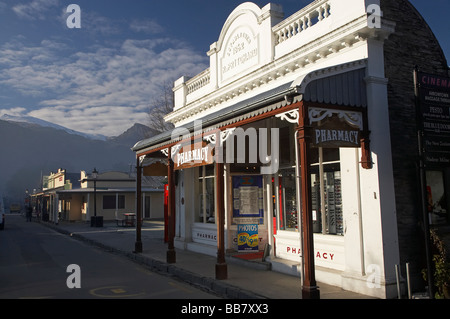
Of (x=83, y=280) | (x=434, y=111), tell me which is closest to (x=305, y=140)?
(x=434, y=111)

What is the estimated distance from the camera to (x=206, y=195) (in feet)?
45.9

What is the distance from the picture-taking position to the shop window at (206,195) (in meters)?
13.6

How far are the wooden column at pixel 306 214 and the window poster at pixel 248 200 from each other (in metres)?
4.52

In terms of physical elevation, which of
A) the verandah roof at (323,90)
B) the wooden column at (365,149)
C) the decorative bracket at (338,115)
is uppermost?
the verandah roof at (323,90)

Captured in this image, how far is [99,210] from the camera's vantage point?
34.9 m

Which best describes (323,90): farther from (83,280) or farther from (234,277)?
(83,280)

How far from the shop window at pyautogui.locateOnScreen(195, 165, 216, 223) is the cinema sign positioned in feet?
22.7

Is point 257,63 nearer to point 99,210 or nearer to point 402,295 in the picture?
point 402,295

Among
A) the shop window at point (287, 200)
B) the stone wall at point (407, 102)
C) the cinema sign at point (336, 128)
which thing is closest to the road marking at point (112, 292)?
the shop window at point (287, 200)

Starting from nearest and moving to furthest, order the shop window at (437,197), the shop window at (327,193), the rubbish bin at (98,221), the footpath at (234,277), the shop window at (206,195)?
the footpath at (234,277)
the shop window at (437,197)
the shop window at (327,193)
the shop window at (206,195)
the rubbish bin at (98,221)

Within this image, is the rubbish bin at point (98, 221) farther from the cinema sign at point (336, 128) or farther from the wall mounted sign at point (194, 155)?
the cinema sign at point (336, 128)

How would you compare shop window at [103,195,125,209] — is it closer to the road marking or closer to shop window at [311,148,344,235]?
the road marking
